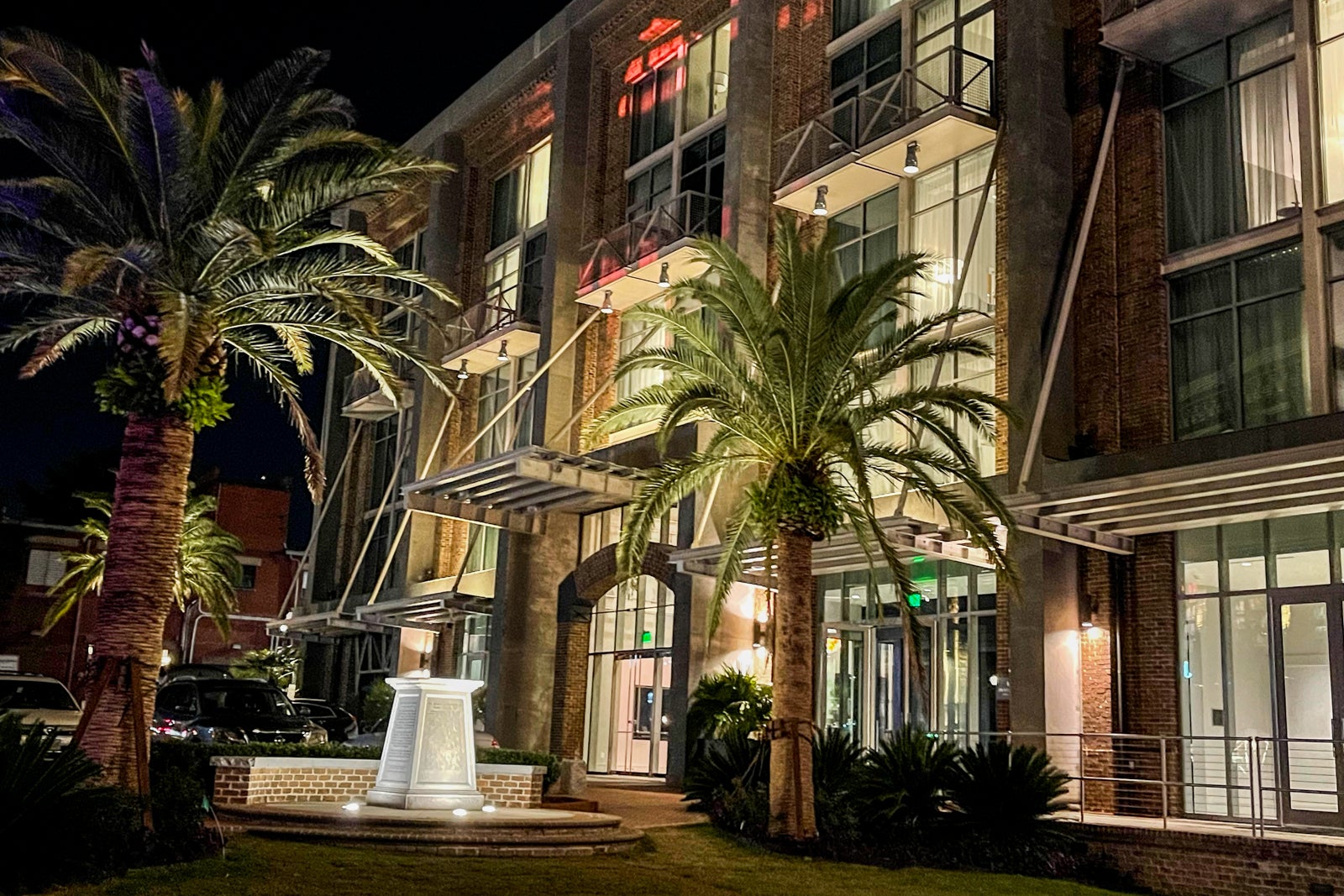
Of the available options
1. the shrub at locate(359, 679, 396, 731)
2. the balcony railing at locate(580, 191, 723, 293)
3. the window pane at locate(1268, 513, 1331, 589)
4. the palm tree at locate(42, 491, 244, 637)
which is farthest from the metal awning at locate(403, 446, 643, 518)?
the window pane at locate(1268, 513, 1331, 589)

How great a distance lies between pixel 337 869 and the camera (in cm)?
1291

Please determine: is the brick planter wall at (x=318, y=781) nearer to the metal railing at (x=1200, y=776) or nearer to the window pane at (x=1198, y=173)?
the metal railing at (x=1200, y=776)

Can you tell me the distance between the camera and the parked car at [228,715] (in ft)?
71.6

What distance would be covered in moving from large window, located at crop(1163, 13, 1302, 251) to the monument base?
42.5ft

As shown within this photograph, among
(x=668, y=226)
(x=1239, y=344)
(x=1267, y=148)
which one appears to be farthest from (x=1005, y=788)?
(x=668, y=226)

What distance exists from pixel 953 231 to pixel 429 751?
525 inches

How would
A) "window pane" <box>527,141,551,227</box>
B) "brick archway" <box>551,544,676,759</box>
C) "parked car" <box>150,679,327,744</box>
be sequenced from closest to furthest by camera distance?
"parked car" <box>150,679,327,744</box> < "brick archway" <box>551,544,676,759</box> < "window pane" <box>527,141,551,227</box>

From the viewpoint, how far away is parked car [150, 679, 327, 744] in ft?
71.6

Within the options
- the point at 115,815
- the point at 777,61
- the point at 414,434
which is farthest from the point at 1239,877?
the point at 414,434

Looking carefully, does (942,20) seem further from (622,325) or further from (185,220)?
(185,220)

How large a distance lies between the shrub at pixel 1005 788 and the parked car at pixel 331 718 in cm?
1428

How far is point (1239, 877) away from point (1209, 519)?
5745 millimetres

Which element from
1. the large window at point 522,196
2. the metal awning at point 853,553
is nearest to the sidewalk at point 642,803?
the metal awning at point 853,553

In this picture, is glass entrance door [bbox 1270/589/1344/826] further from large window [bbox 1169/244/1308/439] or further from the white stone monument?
the white stone monument
